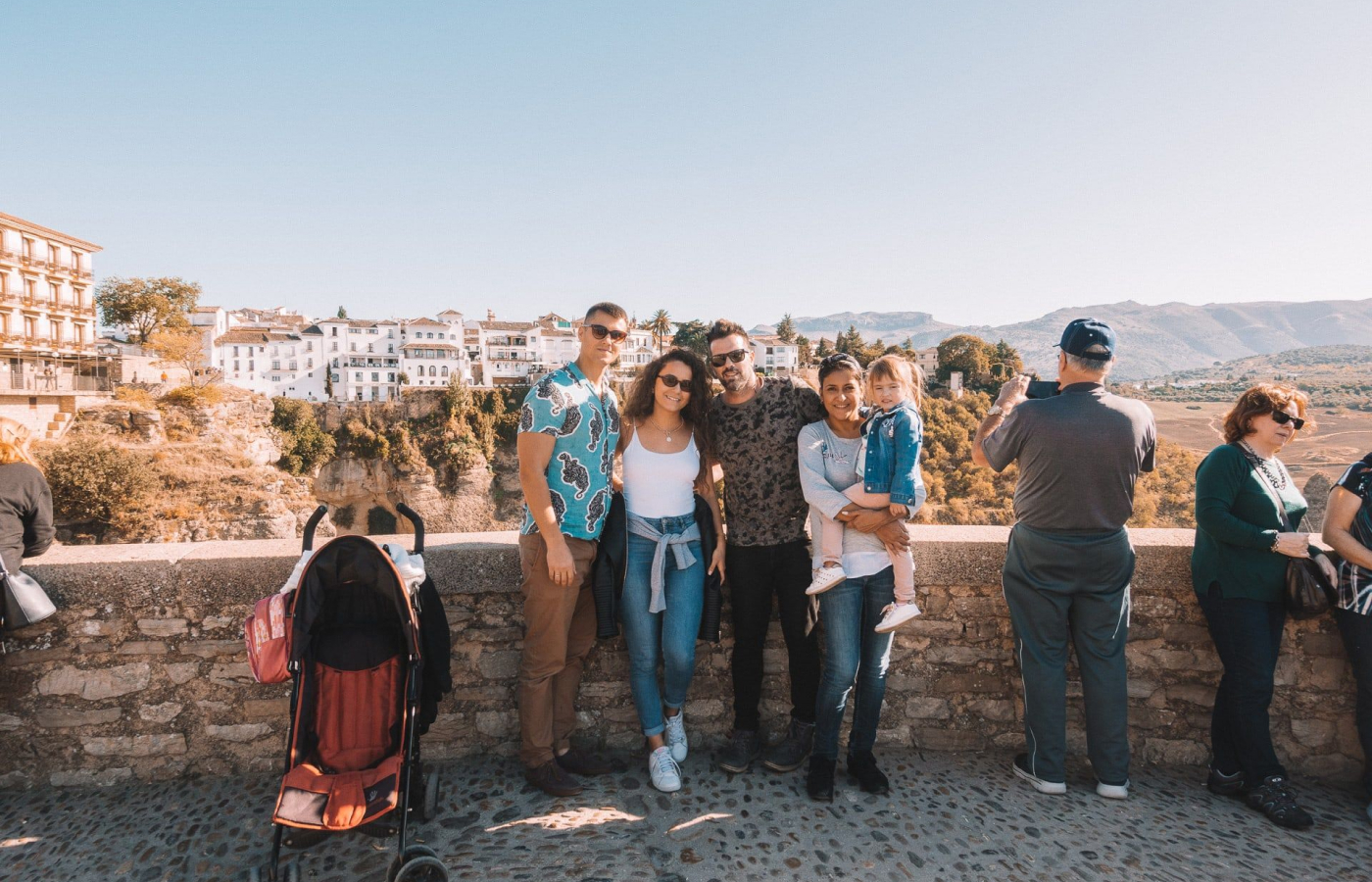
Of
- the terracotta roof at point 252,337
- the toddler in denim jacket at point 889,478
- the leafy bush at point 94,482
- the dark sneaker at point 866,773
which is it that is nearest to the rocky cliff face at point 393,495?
the leafy bush at point 94,482

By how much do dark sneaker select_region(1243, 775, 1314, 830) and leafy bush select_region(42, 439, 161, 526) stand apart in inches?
1632

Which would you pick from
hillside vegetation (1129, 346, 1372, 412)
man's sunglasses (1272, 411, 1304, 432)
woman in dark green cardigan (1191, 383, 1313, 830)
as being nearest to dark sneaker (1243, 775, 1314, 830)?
woman in dark green cardigan (1191, 383, 1313, 830)

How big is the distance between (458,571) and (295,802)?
110cm

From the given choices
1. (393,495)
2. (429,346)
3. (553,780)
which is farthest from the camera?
(429,346)

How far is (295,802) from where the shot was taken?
89.4 inches

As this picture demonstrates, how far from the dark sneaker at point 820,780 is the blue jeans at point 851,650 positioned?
3 centimetres

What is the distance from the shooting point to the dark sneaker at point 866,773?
2.95 m

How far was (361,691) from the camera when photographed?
256 cm

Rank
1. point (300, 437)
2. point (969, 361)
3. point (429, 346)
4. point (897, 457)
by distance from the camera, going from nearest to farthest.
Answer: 1. point (897, 457)
2. point (300, 437)
3. point (969, 361)
4. point (429, 346)

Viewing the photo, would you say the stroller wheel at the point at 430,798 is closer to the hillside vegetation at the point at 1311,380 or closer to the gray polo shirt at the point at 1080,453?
the gray polo shirt at the point at 1080,453

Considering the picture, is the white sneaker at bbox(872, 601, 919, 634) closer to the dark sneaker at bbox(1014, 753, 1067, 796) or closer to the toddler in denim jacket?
the toddler in denim jacket

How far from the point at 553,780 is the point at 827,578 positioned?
60.3 inches

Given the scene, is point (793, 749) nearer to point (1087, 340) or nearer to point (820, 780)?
point (820, 780)

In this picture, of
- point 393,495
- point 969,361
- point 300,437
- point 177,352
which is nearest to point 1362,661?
point 393,495
